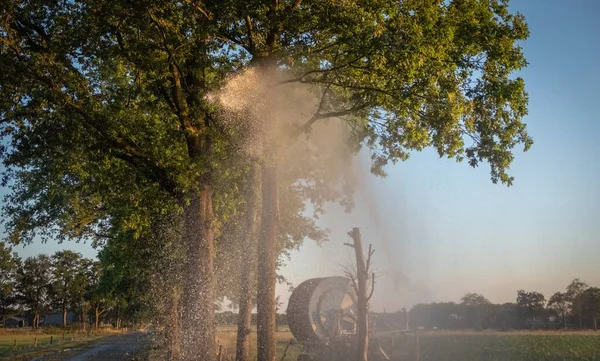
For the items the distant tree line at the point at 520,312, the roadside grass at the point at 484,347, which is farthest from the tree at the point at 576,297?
the roadside grass at the point at 484,347

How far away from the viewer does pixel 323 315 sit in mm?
29156

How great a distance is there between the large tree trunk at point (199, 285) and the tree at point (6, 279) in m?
124

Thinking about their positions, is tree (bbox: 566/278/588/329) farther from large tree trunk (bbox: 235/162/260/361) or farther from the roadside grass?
large tree trunk (bbox: 235/162/260/361)

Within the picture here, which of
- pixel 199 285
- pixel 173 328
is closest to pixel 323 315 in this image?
pixel 173 328

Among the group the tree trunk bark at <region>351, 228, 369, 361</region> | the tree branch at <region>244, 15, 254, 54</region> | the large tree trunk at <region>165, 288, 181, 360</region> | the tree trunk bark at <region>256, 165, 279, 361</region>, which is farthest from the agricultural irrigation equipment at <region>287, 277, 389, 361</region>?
the tree branch at <region>244, 15, 254, 54</region>

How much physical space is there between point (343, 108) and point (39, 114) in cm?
964

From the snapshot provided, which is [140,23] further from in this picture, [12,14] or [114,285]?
[114,285]

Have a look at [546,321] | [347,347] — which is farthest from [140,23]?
[546,321]

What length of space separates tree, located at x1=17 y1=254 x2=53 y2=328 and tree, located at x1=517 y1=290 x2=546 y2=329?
127m

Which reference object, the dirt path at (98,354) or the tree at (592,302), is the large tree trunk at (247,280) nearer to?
the dirt path at (98,354)

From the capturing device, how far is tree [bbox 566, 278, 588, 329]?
138ft

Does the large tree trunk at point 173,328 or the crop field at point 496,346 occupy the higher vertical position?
the large tree trunk at point 173,328

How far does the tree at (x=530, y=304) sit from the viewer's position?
4258 centimetres

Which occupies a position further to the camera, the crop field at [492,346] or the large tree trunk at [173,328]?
the crop field at [492,346]
